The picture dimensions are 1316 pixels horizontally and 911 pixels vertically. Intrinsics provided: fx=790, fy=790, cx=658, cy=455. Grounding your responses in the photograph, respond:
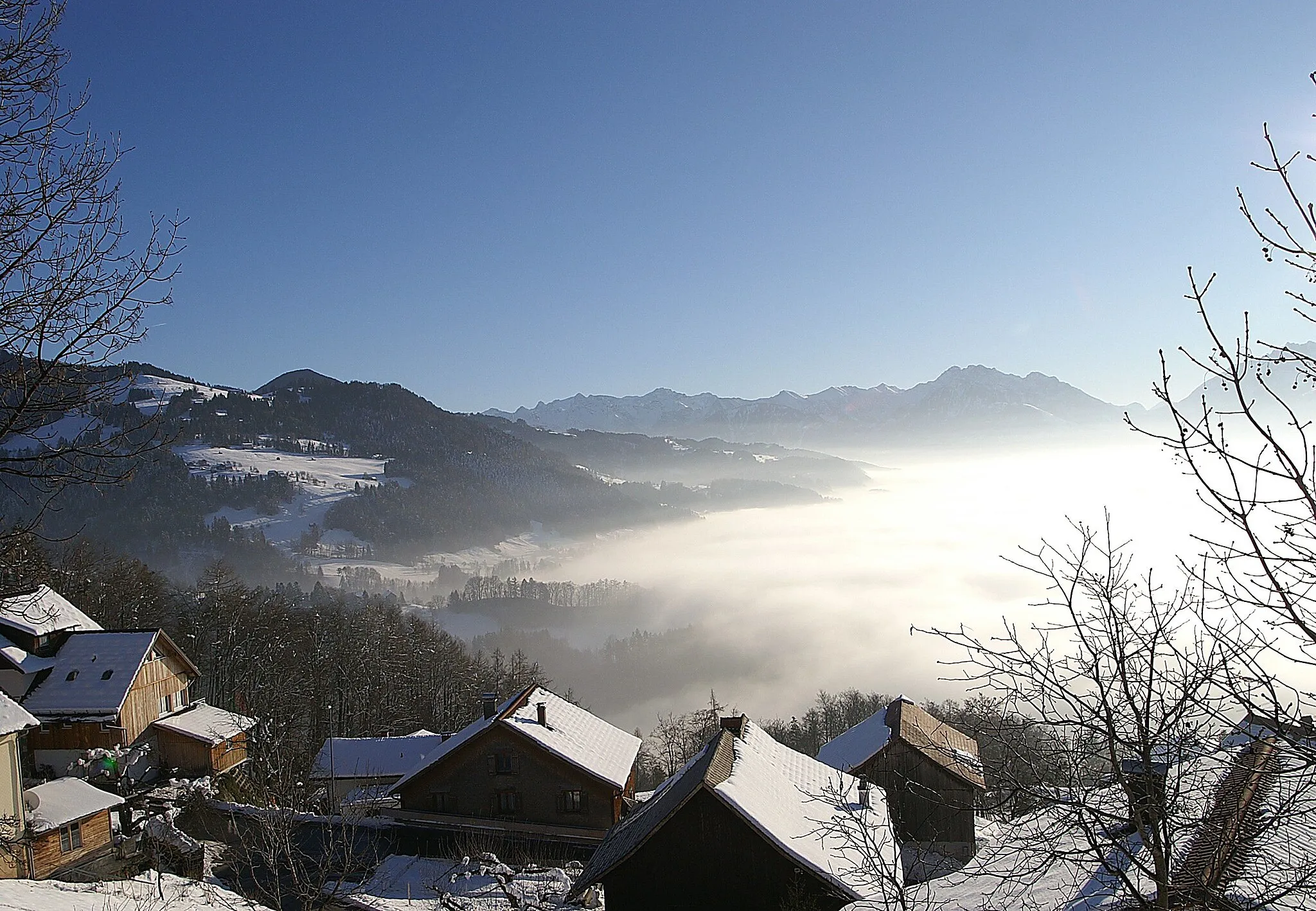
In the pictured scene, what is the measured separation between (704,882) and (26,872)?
57.4 ft

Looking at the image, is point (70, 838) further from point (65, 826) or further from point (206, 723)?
point (206, 723)

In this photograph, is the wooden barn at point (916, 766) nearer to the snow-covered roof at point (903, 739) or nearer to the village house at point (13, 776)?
the snow-covered roof at point (903, 739)

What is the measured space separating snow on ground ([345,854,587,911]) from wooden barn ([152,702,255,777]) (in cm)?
1436

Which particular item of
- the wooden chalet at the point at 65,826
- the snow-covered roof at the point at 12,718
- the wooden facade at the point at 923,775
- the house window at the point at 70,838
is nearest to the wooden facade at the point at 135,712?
the wooden chalet at the point at 65,826

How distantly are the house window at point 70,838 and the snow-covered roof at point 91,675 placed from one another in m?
9.45

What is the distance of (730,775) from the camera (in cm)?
1680

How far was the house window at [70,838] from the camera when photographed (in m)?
22.0

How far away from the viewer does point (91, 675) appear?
32.4m

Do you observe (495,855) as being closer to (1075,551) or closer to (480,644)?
(1075,551)

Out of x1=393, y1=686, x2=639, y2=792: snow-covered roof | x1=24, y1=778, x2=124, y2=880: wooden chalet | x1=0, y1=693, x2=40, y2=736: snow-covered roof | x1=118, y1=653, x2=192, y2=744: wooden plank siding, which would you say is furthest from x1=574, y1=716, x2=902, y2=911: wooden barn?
x1=118, y1=653, x2=192, y2=744: wooden plank siding

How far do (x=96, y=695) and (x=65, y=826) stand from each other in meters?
11.2

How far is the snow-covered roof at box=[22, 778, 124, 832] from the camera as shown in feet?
70.0

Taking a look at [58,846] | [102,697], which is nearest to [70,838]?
[58,846]

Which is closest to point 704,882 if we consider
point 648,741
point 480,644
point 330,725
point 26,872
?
point 26,872
